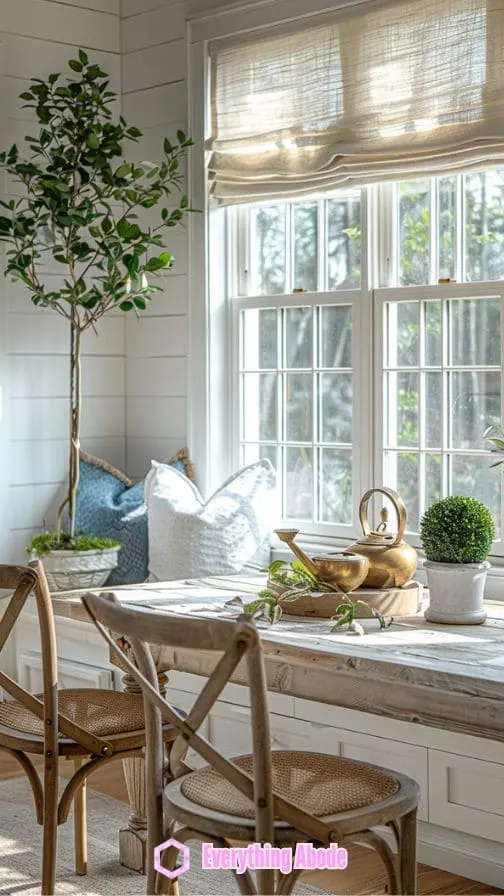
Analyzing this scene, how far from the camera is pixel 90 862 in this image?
3.59 meters

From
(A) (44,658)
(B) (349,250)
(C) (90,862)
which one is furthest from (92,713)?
(B) (349,250)

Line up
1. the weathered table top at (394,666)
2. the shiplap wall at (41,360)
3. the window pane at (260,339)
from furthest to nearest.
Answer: the shiplap wall at (41,360) < the window pane at (260,339) < the weathered table top at (394,666)

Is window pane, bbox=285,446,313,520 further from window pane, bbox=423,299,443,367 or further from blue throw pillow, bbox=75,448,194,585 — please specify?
window pane, bbox=423,299,443,367

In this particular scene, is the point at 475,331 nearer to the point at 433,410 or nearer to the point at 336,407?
the point at 433,410

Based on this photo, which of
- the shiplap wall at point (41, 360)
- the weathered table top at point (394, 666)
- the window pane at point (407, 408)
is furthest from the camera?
the shiplap wall at point (41, 360)

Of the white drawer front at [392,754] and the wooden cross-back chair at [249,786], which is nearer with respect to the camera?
the wooden cross-back chair at [249,786]

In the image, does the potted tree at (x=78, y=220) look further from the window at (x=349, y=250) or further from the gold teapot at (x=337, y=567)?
the gold teapot at (x=337, y=567)

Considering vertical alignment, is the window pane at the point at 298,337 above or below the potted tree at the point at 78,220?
below

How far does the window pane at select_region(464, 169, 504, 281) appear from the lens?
3984mm

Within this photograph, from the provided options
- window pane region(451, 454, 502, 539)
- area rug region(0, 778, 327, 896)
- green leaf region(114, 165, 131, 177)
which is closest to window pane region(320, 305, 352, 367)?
window pane region(451, 454, 502, 539)

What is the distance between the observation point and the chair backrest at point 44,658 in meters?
2.89

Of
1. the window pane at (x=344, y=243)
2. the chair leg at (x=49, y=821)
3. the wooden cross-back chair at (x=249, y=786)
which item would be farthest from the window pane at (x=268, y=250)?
the wooden cross-back chair at (x=249, y=786)

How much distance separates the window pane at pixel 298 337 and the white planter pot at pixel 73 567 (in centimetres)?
99

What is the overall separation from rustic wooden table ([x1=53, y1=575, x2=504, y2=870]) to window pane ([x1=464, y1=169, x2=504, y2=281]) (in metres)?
1.18
